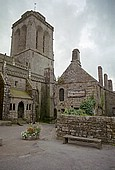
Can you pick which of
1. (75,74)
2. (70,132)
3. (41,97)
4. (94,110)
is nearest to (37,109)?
(41,97)

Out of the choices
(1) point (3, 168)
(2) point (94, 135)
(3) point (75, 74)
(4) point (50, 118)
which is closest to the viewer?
(1) point (3, 168)

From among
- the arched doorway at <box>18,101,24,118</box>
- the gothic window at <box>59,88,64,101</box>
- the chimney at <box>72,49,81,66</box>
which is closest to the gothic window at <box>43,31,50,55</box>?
the arched doorway at <box>18,101,24,118</box>

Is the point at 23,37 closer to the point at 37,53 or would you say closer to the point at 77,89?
the point at 37,53

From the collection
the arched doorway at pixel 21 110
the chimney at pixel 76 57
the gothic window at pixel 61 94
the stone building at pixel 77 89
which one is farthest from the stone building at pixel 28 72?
the chimney at pixel 76 57

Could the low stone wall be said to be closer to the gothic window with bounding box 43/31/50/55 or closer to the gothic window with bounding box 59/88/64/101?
the gothic window with bounding box 59/88/64/101

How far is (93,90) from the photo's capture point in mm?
14688

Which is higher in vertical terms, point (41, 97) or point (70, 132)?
point (41, 97)

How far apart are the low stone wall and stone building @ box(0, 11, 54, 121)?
13.1 m

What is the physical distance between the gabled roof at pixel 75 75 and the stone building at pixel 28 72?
9184 mm

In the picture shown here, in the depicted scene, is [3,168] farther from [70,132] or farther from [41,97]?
[41,97]

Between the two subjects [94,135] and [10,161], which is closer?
[10,161]

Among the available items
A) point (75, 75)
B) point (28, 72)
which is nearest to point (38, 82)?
point (28, 72)

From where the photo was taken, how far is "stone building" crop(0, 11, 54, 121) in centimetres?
2094

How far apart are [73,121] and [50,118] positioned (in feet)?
66.6
